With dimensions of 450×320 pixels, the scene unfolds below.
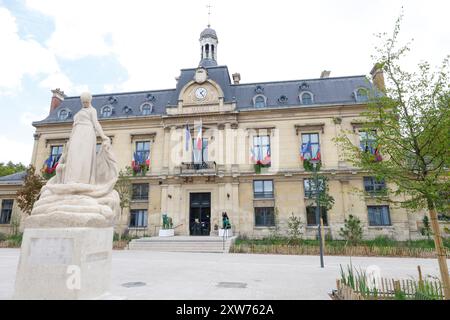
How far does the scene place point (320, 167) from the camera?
79.0 ft

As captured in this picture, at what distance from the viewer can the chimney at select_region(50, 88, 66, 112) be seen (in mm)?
32312

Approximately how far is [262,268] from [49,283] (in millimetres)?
8270

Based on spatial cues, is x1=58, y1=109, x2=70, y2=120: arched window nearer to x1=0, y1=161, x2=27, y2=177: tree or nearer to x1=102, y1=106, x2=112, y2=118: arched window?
x1=102, y1=106, x2=112, y2=118: arched window

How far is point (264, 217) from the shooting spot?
79.5 ft

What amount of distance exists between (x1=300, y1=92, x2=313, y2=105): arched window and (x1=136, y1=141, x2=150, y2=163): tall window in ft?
54.7

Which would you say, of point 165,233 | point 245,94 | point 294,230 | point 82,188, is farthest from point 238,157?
point 82,188

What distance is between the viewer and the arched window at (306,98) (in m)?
26.6

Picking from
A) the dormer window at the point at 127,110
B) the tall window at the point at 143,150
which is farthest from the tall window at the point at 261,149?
the dormer window at the point at 127,110

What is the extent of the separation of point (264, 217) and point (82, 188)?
67.4ft

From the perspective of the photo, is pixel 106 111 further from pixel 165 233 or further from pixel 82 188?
pixel 82 188

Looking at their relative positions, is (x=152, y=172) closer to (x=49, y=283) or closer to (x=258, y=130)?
(x=258, y=130)

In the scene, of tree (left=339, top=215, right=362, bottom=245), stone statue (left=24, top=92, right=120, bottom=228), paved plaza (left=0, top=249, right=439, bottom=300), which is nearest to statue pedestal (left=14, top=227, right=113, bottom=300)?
stone statue (left=24, top=92, right=120, bottom=228)

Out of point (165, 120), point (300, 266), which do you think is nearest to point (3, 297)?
point (300, 266)

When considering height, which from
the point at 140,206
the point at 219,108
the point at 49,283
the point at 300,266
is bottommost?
the point at 300,266
